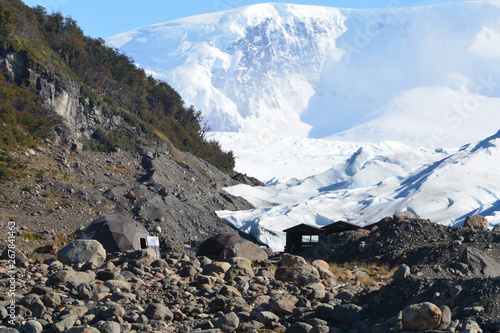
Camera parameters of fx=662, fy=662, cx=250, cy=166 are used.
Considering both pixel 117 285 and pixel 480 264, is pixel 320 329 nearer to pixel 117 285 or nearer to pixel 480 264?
pixel 117 285

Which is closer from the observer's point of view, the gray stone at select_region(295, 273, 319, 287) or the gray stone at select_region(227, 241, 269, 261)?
the gray stone at select_region(295, 273, 319, 287)

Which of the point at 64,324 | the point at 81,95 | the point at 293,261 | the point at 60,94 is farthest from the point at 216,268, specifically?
the point at 81,95

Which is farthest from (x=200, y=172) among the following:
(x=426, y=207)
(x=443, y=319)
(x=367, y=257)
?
(x=443, y=319)

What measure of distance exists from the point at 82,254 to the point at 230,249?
674 centimetres

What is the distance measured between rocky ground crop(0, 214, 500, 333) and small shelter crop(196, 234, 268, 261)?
121 inches

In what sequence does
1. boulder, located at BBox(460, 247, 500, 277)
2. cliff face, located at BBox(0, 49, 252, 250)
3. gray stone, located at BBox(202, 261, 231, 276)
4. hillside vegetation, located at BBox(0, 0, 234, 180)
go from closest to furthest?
boulder, located at BBox(460, 247, 500, 277), gray stone, located at BBox(202, 261, 231, 276), cliff face, located at BBox(0, 49, 252, 250), hillside vegetation, located at BBox(0, 0, 234, 180)

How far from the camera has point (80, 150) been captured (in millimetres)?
42688

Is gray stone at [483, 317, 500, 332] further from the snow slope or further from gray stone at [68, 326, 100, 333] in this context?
the snow slope

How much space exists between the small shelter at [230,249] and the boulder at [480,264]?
8045mm

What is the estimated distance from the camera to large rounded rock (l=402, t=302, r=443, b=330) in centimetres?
872

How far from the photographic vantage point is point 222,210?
43.7 m

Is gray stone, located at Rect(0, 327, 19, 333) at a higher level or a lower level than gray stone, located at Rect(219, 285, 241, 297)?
higher

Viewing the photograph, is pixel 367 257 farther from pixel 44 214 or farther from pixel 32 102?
pixel 32 102

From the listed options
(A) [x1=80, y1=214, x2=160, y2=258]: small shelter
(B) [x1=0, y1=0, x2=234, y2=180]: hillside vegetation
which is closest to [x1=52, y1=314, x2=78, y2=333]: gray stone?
(A) [x1=80, y1=214, x2=160, y2=258]: small shelter
